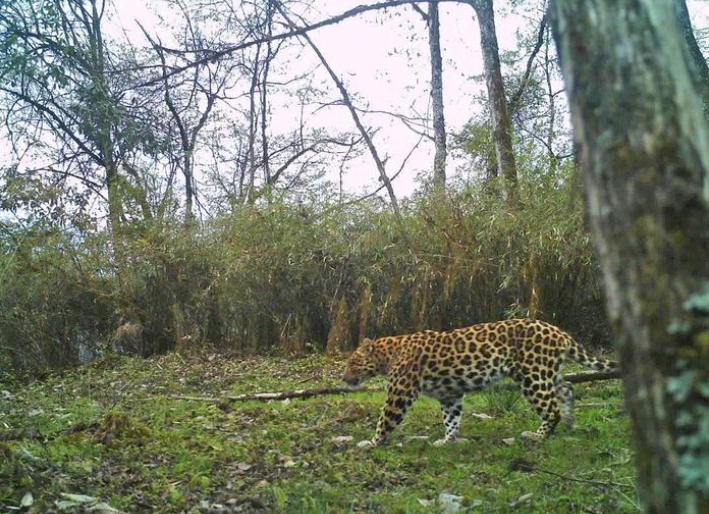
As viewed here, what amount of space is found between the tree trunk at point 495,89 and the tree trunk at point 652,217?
11.9 meters

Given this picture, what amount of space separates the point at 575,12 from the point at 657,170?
0.44 metres

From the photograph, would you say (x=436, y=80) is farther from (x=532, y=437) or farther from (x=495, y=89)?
(x=532, y=437)

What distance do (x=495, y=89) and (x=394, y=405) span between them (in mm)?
9060

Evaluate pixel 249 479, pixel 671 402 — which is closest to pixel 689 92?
pixel 671 402

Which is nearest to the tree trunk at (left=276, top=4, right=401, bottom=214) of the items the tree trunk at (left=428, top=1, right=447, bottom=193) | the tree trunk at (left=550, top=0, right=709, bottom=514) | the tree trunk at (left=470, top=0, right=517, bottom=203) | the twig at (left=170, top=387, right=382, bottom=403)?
the tree trunk at (left=428, top=1, right=447, bottom=193)

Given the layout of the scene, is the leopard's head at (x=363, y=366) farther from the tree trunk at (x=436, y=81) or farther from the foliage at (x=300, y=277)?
the tree trunk at (x=436, y=81)

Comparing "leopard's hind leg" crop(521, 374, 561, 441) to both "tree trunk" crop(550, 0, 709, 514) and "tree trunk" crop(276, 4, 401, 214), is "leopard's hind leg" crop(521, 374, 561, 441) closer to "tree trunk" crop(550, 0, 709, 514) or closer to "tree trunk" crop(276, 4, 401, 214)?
"tree trunk" crop(550, 0, 709, 514)

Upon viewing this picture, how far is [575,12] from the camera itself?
6.12 feet

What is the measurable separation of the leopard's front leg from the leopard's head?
48 cm

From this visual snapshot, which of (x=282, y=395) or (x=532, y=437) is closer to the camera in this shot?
(x=532, y=437)

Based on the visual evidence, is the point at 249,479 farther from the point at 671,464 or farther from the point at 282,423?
the point at 671,464

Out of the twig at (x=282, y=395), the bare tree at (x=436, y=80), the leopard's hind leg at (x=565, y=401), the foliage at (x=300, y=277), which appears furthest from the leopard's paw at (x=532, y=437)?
the bare tree at (x=436, y=80)

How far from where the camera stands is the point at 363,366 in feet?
25.3

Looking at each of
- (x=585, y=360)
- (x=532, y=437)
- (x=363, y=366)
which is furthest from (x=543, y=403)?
(x=363, y=366)
